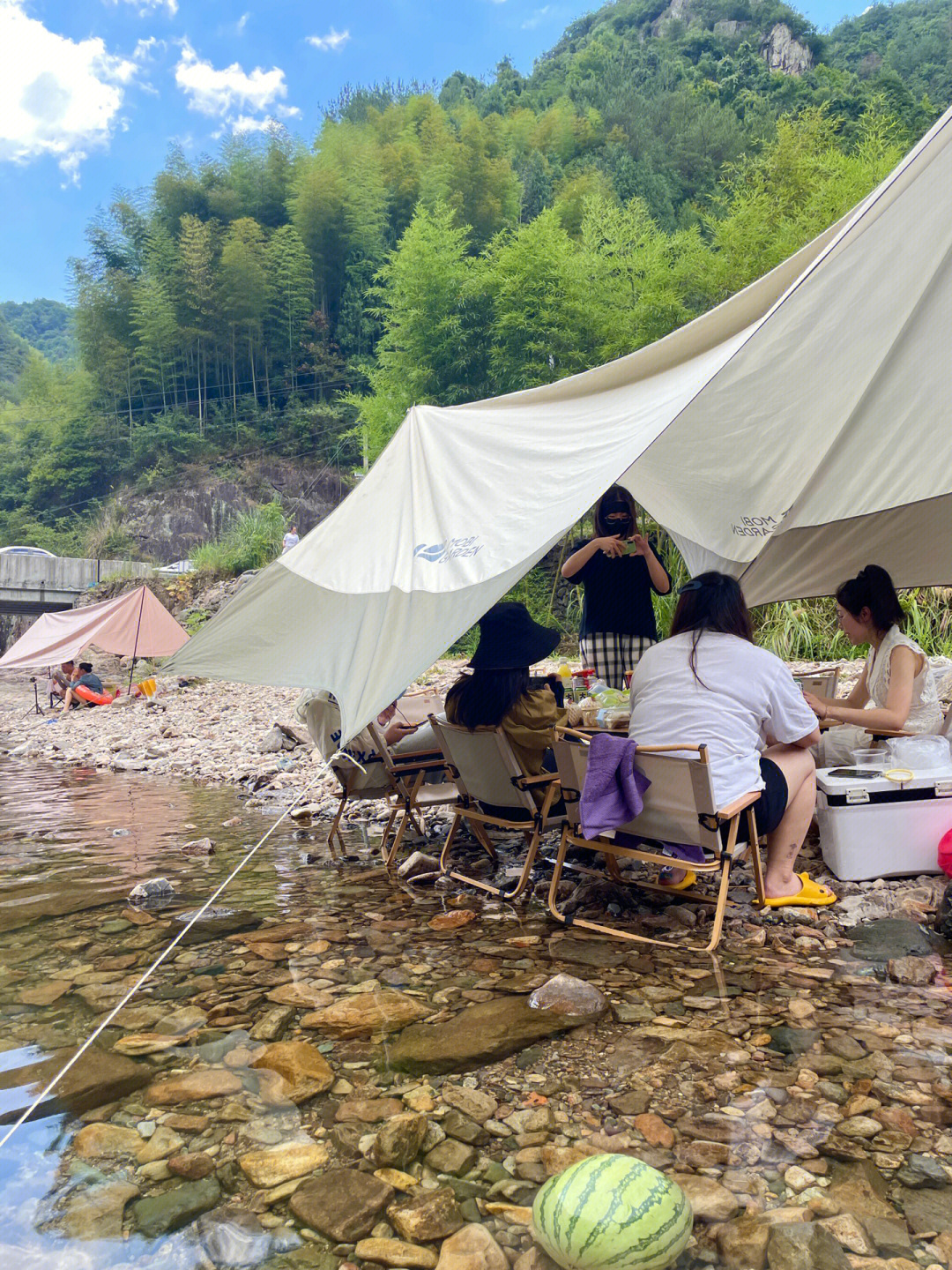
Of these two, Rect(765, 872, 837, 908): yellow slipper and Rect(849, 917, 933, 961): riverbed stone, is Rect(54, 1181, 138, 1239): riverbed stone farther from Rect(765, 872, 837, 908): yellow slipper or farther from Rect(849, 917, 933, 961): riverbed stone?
Rect(765, 872, 837, 908): yellow slipper

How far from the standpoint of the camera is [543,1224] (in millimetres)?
1684

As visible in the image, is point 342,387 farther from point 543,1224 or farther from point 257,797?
point 543,1224

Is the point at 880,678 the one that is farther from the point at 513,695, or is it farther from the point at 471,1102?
the point at 471,1102

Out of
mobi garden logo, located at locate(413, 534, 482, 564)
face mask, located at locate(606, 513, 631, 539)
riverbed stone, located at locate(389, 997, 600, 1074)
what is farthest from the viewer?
face mask, located at locate(606, 513, 631, 539)

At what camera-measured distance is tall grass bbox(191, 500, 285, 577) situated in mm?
23031

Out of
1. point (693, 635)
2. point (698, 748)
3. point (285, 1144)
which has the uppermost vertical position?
point (693, 635)

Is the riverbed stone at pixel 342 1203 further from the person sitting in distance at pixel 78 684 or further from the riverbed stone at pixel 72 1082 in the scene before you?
the person sitting in distance at pixel 78 684

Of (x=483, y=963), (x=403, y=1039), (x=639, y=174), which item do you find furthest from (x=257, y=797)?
(x=639, y=174)

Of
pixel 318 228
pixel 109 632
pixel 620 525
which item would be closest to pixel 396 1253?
pixel 620 525

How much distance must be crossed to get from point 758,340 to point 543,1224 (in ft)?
11.2

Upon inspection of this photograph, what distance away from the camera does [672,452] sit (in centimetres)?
515

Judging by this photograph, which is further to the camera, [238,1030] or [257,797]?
[257,797]

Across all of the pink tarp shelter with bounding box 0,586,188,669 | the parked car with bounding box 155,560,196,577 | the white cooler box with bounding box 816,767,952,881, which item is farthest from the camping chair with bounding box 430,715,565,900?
the parked car with bounding box 155,560,196,577

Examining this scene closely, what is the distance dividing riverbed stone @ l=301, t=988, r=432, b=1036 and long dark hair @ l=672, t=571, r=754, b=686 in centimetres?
151
